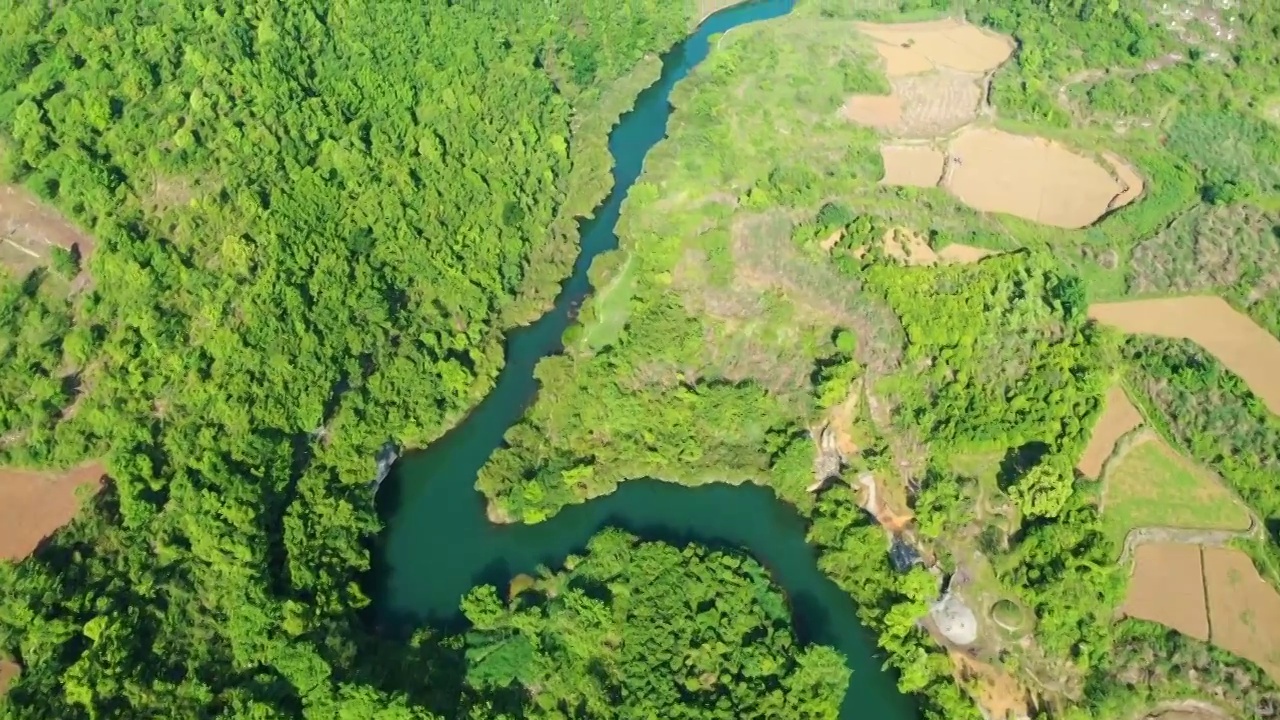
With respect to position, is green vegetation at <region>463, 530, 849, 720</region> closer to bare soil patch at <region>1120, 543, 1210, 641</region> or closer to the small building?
the small building

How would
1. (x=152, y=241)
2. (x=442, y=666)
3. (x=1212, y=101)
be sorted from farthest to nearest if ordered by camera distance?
(x=1212, y=101) → (x=152, y=241) → (x=442, y=666)

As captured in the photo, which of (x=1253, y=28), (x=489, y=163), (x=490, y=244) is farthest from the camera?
(x=1253, y=28)

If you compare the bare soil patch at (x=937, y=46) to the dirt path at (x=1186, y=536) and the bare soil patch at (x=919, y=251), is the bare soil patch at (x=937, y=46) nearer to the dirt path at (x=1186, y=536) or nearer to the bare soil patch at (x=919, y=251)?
the bare soil patch at (x=919, y=251)

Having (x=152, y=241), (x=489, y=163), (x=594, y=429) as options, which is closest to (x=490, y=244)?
(x=489, y=163)

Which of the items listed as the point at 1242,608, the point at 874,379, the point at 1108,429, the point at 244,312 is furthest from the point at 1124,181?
the point at 244,312

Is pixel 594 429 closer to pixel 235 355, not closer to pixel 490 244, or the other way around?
pixel 490 244

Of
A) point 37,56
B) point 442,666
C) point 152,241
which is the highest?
point 37,56

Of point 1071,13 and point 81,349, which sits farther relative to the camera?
point 1071,13
